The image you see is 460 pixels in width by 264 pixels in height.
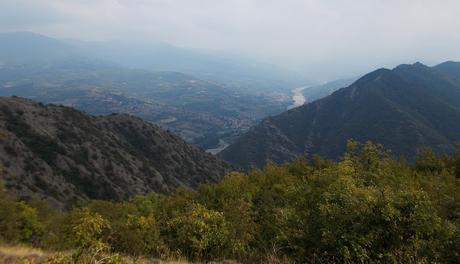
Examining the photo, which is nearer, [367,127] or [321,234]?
[321,234]

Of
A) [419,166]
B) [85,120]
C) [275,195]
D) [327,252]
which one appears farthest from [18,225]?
[85,120]

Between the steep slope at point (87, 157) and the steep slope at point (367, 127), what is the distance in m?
56.7

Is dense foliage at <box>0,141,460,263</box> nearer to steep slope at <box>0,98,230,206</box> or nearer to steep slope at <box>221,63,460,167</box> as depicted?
steep slope at <box>0,98,230,206</box>

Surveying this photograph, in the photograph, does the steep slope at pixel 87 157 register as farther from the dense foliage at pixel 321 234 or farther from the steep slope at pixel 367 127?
the steep slope at pixel 367 127

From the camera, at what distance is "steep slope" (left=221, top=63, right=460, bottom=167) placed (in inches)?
5610


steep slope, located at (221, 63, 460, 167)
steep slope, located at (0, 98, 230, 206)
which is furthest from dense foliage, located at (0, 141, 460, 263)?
steep slope, located at (221, 63, 460, 167)

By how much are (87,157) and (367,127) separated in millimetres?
119407

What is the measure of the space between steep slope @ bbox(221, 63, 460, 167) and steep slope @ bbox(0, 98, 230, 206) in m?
56.7

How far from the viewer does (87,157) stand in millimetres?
81500

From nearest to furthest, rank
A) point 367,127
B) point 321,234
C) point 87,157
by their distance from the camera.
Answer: point 321,234 < point 87,157 < point 367,127

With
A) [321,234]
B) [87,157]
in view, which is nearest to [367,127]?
[87,157]

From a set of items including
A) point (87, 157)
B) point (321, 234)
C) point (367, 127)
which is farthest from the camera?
point (367, 127)

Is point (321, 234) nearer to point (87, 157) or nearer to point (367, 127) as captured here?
point (87, 157)

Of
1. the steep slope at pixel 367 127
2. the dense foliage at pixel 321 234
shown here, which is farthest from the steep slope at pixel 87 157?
the steep slope at pixel 367 127
